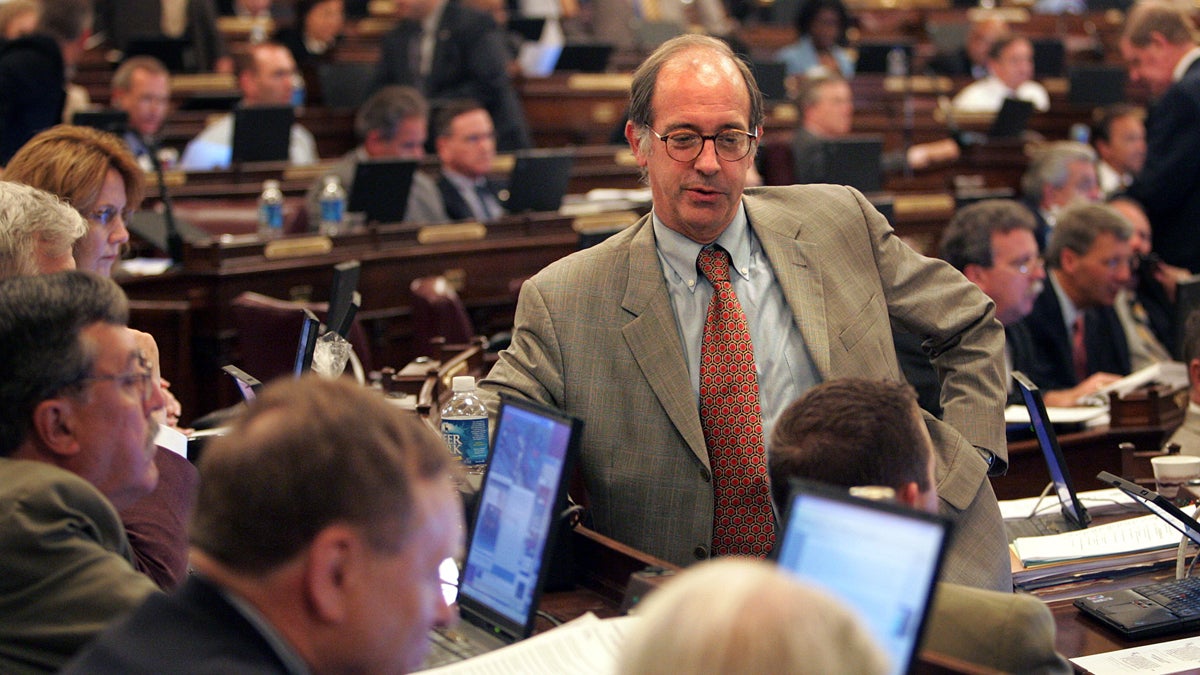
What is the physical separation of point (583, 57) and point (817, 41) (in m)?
2.20

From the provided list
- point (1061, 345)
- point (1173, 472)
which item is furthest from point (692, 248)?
point (1061, 345)

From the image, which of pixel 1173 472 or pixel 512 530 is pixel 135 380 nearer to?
pixel 512 530

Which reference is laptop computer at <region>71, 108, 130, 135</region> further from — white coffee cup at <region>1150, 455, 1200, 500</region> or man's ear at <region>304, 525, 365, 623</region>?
man's ear at <region>304, 525, 365, 623</region>

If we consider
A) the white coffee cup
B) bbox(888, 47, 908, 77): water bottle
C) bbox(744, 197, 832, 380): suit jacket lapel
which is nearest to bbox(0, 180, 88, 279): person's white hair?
bbox(744, 197, 832, 380): suit jacket lapel

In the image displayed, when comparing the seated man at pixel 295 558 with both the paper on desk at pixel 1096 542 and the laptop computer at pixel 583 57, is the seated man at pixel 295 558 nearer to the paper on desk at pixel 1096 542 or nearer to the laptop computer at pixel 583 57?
the paper on desk at pixel 1096 542

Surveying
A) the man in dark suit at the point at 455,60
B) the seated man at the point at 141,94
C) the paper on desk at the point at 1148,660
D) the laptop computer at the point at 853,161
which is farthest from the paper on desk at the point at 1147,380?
the seated man at the point at 141,94

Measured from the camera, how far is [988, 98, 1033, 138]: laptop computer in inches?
325

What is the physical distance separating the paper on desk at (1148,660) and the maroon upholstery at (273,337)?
2.40 metres

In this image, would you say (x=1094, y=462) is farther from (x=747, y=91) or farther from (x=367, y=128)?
(x=367, y=128)

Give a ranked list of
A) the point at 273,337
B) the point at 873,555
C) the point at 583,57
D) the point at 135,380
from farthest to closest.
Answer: the point at 583,57
the point at 273,337
the point at 135,380
the point at 873,555

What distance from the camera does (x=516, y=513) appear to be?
5.95 ft

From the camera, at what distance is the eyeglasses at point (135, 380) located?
173 cm

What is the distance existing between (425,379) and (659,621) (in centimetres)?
248

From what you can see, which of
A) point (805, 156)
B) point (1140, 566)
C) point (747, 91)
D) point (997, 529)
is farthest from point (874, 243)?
point (805, 156)
